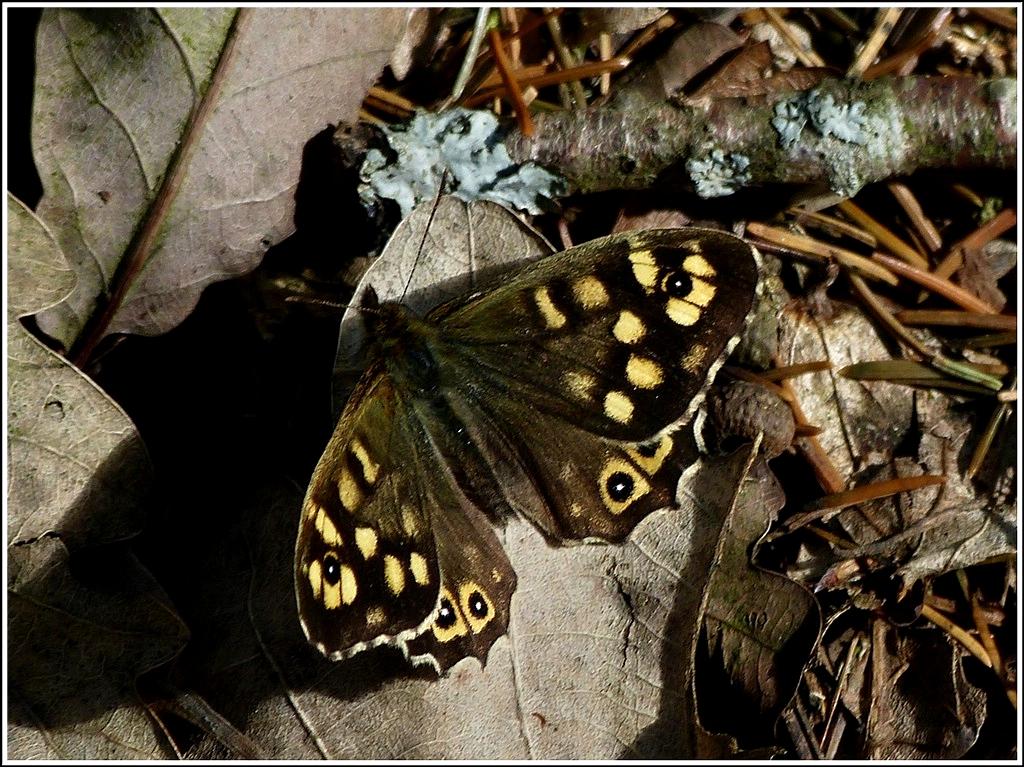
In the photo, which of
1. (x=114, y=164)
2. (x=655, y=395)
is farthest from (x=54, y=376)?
(x=655, y=395)

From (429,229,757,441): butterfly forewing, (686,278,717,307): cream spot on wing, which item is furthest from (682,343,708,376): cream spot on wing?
(686,278,717,307): cream spot on wing

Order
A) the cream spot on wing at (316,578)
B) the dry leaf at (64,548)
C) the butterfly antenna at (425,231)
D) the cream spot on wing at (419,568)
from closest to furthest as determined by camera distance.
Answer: the cream spot on wing at (316,578) → the cream spot on wing at (419,568) → the dry leaf at (64,548) → the butterfly antenna at (425,231)

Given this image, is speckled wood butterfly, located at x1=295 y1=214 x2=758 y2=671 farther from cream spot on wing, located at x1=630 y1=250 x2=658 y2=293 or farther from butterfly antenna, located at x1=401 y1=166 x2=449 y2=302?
butterfly antenna, located at x1=401 y1=166 x2=449 y2=302

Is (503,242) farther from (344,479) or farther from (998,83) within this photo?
(998,83)

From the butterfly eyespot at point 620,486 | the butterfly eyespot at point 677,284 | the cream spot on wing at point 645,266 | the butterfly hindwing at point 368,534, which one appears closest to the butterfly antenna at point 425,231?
the butterfly hindwing at point 368,534

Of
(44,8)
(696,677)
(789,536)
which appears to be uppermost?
(44,8)

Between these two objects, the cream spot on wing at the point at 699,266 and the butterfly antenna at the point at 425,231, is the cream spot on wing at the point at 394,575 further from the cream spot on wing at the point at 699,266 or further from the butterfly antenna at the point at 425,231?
the cream spot on wing at the point at 699,266
